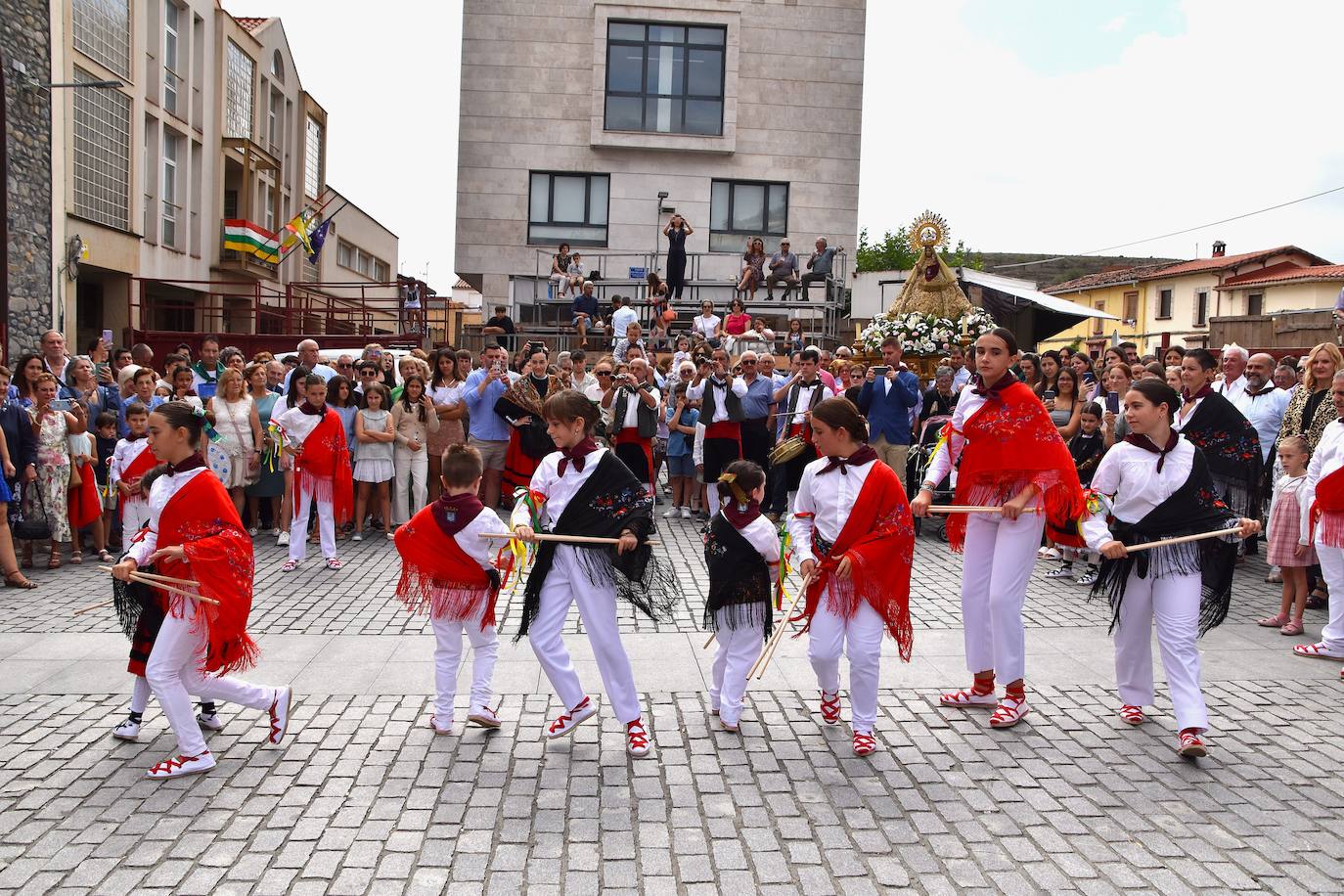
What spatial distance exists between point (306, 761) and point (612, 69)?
26362 mm

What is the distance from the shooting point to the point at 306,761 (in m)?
5.13

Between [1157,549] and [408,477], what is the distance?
823cm

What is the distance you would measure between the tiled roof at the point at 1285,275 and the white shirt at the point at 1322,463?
36.0 metres

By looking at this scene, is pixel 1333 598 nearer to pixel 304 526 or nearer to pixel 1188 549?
pixel 1188 549

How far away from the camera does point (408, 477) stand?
38.8 feet

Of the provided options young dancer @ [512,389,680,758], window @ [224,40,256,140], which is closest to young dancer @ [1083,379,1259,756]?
young dancer @ [512,389,680,758]

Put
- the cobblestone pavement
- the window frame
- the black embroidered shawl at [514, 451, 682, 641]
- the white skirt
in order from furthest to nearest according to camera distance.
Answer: the window frame
the white skirt
the black embroidered shawl at [514, 451, 682, 641]
the cobblestone pavement

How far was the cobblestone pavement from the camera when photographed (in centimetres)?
404

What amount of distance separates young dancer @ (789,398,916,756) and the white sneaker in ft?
11.0

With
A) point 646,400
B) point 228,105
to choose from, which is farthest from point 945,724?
point 228,105

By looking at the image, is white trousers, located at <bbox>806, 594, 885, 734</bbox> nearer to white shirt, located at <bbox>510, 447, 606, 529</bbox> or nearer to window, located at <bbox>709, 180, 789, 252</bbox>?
white shirt, located at <bbox>510, 447, 606, 529</bbox>

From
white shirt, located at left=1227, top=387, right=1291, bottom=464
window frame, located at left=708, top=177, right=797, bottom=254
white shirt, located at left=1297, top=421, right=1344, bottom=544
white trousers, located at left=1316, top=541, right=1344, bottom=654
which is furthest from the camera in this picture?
window frame, located at left=708, top=177, right=797, bottom=254

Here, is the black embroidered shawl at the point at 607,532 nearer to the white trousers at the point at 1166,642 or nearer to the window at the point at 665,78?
the white trousers at the point at 1166,642

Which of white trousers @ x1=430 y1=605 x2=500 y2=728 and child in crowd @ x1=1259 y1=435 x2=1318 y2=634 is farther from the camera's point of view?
child in crowd @ x1=1259 y1=435 x2=1318 y2=634
